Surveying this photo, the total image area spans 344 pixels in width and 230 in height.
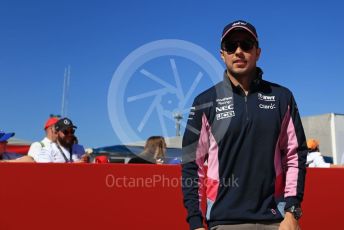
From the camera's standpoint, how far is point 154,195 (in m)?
4.71

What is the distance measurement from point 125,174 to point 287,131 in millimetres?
2715

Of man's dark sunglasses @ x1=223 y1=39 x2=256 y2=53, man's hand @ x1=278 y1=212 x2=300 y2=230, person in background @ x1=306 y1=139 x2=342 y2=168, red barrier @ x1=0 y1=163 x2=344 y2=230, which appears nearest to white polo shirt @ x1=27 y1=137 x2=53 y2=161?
red barrier @ x1=0 y1=163 x2=344 y2=230

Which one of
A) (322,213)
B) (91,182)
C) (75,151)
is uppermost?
(75,151)

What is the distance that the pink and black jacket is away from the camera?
80.3 inches

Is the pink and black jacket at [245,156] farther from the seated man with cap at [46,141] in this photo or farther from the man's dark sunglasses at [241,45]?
the seated man with cap at [46,141]

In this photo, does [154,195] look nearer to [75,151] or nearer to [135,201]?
[135,201]

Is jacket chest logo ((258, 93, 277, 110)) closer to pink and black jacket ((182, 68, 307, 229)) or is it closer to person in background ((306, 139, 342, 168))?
pink and black jacket ((182, 68, 307, 229))

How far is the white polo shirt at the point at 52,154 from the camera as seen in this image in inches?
215

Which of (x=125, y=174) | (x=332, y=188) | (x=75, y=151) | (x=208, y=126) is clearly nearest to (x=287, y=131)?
(x=208, y=126)

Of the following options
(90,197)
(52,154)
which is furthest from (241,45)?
(52,154)

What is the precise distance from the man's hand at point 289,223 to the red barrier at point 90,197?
8.94 ft

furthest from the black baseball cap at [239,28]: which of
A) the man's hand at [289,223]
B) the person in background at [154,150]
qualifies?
the person in background at [154,150]

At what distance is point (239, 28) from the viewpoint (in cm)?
219

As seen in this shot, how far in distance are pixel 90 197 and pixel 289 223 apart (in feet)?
9.47
